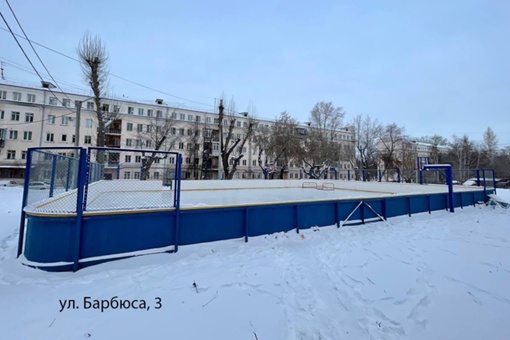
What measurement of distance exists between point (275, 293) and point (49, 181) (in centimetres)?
572

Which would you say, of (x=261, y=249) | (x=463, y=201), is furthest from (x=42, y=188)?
(x=463, y=201)

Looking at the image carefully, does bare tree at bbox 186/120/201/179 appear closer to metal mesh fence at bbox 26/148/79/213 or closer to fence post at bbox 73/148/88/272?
metal mesh fence at bbox 26/148/79/213

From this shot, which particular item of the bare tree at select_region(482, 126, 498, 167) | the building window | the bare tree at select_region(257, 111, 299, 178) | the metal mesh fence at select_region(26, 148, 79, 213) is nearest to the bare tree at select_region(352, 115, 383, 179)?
the bare tree at select_region(257, 111, 299, 178)

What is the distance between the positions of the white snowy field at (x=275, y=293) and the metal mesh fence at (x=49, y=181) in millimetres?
Answer: 1020

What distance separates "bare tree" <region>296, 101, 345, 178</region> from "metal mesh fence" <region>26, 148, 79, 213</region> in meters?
25.5

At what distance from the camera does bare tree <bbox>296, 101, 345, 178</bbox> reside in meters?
30.7

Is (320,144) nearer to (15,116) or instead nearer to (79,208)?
(79,208)

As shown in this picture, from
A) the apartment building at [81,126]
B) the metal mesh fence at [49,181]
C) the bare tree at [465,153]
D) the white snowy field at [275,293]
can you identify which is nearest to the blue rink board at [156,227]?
the white snowy field at [275,293]

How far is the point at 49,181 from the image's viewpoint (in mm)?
5418

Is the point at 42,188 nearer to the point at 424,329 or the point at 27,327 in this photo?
the point at 27,327

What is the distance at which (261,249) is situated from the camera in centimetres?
488

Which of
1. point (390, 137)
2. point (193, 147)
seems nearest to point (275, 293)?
point (193, 147)

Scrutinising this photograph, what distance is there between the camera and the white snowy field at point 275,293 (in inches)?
95.7

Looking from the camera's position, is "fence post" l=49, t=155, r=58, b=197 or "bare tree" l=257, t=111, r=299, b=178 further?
"bare tree" l=257, t=111, r=299, b=178
